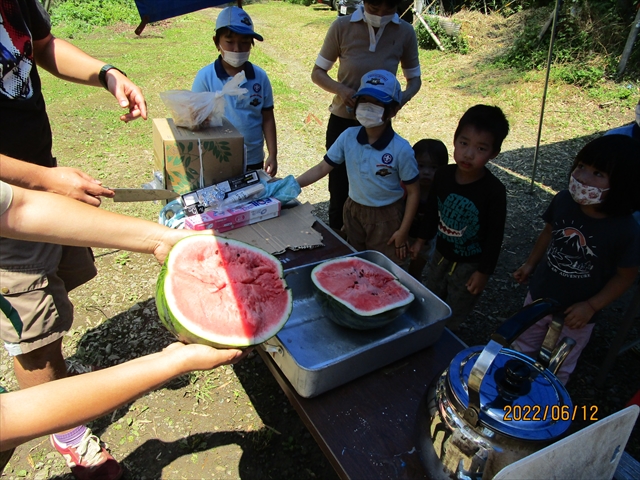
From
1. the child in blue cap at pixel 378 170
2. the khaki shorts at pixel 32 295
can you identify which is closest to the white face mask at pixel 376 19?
the child in blue cap at pixel 378 170

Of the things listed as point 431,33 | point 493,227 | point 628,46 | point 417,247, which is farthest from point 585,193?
point 431,33

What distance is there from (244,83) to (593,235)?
102 inches

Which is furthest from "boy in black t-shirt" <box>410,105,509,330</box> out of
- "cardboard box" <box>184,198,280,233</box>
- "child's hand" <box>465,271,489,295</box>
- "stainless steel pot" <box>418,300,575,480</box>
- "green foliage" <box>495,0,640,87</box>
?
"green foliage" <box>495,0,640,87</box>

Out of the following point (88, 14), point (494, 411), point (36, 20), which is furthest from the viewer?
point (88, 14)

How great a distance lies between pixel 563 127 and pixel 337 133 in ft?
17.6

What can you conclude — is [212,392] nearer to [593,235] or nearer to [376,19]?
[593,235]

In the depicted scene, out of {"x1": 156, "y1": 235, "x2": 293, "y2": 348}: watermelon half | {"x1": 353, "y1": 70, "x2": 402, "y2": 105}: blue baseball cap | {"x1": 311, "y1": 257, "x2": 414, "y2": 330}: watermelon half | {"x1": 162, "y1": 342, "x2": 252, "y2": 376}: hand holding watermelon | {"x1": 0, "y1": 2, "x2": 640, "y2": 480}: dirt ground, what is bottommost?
{"x1": 0, "y1": 2, "x2": 640, "y2": 480}: dirt ground

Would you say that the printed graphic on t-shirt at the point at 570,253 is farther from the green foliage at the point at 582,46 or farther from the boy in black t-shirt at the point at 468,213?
the green foliage at the point at 582,46

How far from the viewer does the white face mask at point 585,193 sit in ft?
6.79

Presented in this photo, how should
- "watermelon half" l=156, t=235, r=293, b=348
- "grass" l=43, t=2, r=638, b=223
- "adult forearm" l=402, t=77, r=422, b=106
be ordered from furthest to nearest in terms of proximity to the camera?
"grass" l=43, t=2, r=638, b=223, "adult forearm" l=402, t=77, r=422, b=106, "watermelon half" l=156, t=235, r=293, b=348

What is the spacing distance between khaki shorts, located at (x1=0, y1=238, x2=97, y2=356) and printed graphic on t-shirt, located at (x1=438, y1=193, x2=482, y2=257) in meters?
2.18

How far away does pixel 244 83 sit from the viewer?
329 centimetres

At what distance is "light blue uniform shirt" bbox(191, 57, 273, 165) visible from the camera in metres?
3.26

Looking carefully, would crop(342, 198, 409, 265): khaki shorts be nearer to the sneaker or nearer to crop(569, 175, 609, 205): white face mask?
crop(569, 175, 609, 205): white face mask
